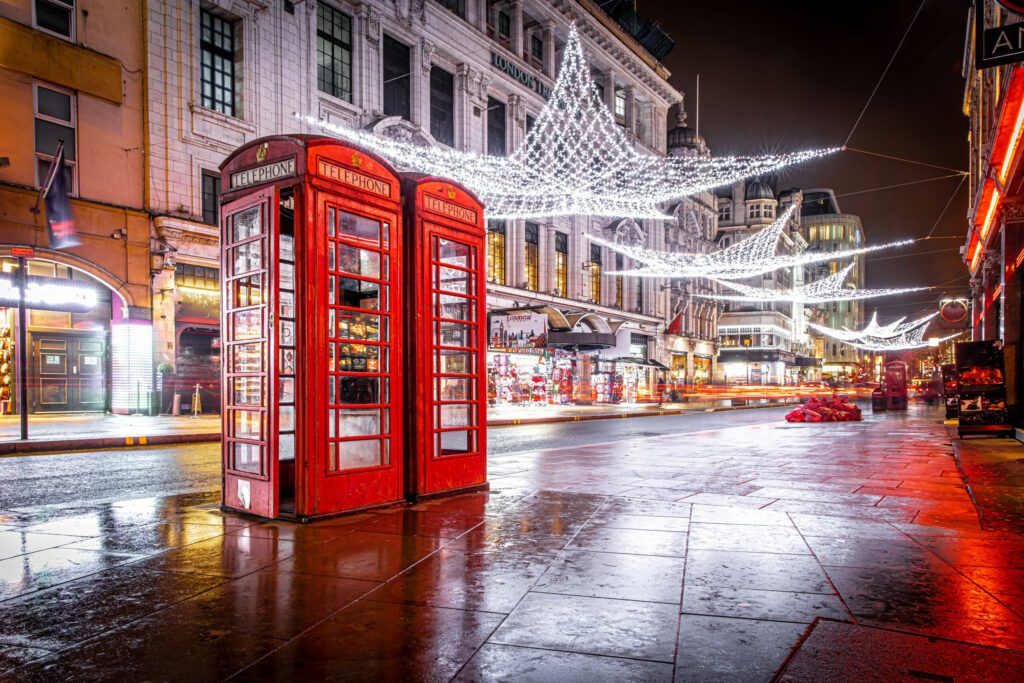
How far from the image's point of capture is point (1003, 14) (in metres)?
12.9

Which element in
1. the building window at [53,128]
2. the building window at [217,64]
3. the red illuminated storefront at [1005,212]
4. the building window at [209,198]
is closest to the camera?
the red illuminated storefront at [1005,212]

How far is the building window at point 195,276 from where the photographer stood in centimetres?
2112

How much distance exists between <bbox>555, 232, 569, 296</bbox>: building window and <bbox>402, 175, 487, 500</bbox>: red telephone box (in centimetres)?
3070

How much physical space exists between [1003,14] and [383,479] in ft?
47.9

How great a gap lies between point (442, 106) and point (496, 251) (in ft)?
23.7

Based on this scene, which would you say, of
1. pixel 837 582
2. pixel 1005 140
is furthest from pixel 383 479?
pixel 1005 140

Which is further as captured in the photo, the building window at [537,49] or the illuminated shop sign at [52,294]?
the building window at [537,49]

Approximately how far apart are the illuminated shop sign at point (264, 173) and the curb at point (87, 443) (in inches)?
365

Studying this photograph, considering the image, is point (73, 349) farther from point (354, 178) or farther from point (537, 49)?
point (537, 49)

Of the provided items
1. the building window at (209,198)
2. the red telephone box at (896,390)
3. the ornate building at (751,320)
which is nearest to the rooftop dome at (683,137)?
the ornate building at (751,320)

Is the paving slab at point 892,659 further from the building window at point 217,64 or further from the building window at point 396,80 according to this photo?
the building window at point 396,80

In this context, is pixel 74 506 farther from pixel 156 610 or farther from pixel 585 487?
pixel 585 487

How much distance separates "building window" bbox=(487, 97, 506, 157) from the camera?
112 ft

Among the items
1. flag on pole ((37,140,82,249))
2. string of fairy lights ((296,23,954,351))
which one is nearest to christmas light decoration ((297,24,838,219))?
string of fairy lights ((296,23,954,351))
